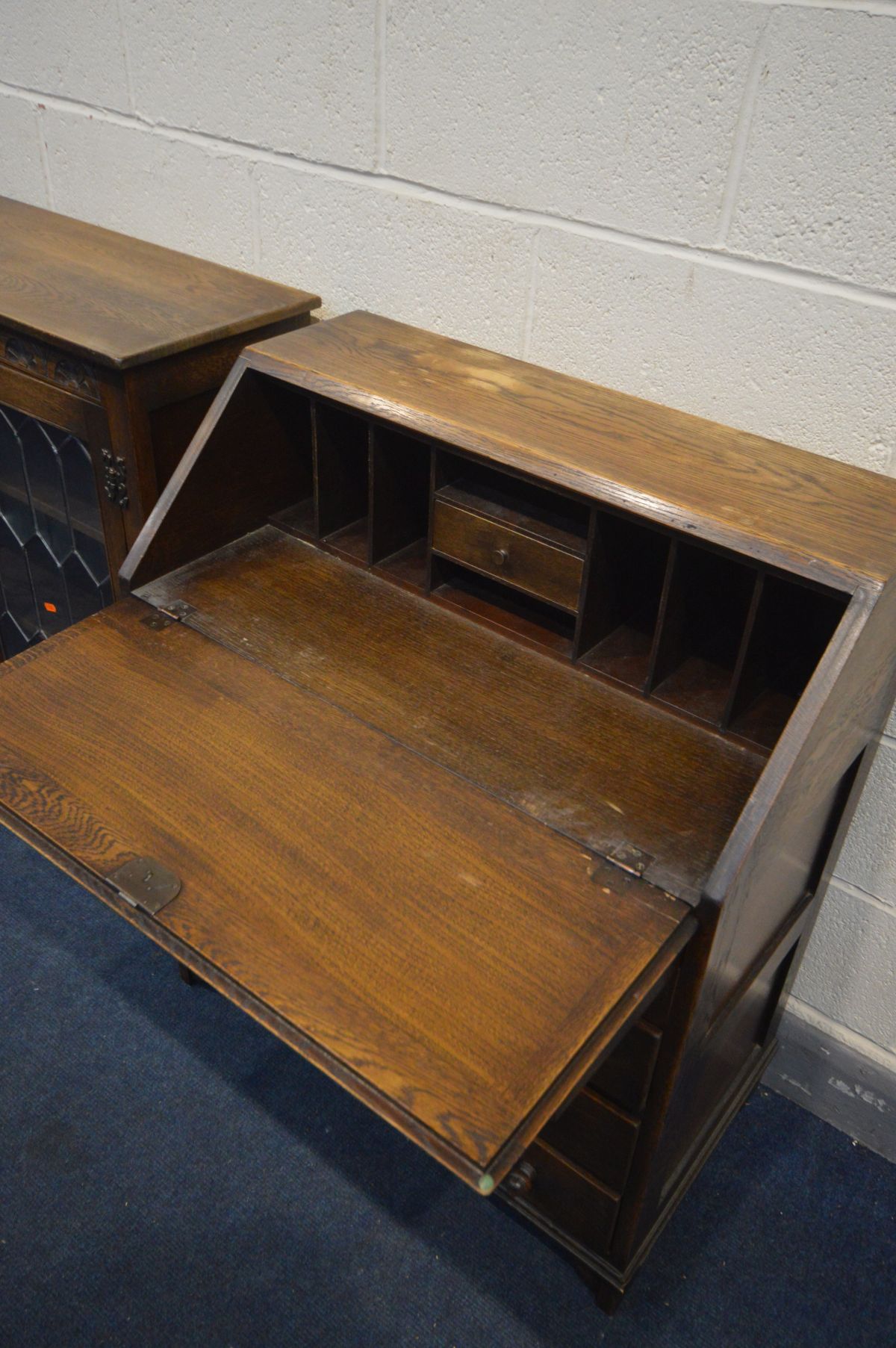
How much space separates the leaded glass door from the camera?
177 cm

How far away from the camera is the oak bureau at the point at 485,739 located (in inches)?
41.3

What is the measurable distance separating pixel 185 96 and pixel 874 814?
1683 millimetres

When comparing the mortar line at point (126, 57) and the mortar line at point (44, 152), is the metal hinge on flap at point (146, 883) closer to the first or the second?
the mortar line at point (126, 57)

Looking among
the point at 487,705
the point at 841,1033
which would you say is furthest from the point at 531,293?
the point at 841,1033

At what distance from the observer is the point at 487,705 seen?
1.39 metres

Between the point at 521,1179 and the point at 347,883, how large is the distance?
Answer: 53 centimetres

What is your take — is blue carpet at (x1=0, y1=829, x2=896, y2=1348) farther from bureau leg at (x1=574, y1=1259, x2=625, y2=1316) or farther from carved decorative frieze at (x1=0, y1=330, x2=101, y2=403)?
carved decorative frieze at (x1=0, y1=330, x2=101, y2=403)

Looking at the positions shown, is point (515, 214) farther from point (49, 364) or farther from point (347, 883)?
point (347, 883)

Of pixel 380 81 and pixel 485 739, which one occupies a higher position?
pixel 380 81

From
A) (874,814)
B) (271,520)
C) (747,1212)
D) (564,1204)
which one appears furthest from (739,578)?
(747,1212)

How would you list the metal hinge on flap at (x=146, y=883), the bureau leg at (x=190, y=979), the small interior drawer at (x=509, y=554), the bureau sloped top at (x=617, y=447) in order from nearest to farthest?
the metal hinge on flap at (x=146, y=883) → the bureau sloped top at (x=617, y=447) → the small interior drawer at (x=509, y=554) → the bureau leg at (x=190, y=979)

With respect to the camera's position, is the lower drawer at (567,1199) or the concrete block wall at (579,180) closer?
the concrete block wall at (579,180)

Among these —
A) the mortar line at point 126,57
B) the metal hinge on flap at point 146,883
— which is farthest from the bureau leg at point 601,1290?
the mortar line at point 126,57

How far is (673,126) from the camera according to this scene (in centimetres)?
139
